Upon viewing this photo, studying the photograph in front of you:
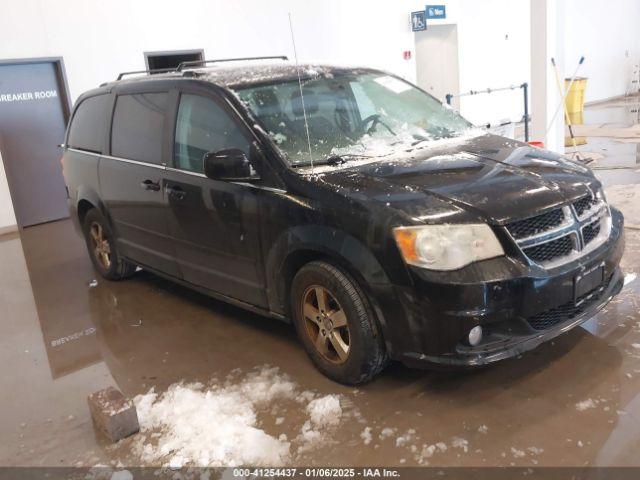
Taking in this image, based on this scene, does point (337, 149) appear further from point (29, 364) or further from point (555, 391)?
point (29, 364)

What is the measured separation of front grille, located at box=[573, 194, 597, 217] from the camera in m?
3.02

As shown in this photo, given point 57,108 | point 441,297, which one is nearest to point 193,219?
point 441,297

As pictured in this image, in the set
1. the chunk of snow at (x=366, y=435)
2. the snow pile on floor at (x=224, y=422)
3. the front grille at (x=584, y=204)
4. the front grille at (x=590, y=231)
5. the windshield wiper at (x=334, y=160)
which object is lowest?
the chunk of snow at (x=366, y=435)

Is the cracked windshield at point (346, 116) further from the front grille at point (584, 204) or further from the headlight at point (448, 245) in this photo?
the front grille at point (584, 204)

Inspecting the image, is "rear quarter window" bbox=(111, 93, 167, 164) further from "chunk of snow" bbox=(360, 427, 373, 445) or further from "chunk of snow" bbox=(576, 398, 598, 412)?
"chunk of snow" bbox=(576, 398, 598, 412)

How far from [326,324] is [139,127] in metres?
2.18

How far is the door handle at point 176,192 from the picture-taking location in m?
3.85

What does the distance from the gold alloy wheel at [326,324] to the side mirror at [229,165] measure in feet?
2.40

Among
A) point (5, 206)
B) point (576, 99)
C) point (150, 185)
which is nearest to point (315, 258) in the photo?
point (150, 185)

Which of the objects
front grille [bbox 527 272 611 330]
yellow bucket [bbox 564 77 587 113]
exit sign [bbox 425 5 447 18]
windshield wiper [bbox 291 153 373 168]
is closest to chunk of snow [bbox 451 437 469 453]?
front grille [bbox 527 272 611 330]

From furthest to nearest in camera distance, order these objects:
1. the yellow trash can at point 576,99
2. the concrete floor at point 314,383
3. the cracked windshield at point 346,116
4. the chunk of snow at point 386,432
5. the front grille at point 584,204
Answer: the yellow trash can at point 576,99, the cracked windshield at point 346,116, the front grille at point 584,204, the chunk of snow at point 386,432, the concrete floor at point 314,383

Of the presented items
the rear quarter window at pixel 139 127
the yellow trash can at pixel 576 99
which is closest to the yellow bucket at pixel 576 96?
the yellow trash can at pixel 576 99

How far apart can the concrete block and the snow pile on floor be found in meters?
0.09

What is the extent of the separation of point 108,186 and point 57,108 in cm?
449
